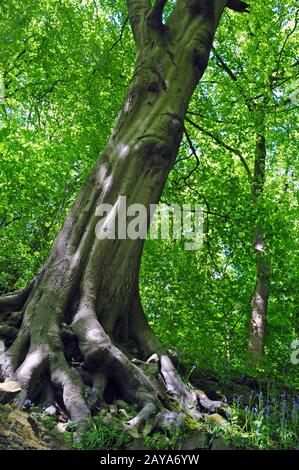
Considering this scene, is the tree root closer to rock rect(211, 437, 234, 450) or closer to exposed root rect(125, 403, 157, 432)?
exposed root rect(125, 403, 157, 432)

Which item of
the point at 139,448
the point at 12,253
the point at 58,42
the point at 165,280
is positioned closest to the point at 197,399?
the point at 139,448

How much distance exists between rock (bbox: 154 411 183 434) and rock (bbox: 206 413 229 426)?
706 mm

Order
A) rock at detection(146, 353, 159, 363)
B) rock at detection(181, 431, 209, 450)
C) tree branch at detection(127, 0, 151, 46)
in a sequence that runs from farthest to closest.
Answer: tree branch at detection(127, 0, 151, 46) < rock at detection(146, 353, 159, 363) < rock at detection(181, 431, 209, 450)

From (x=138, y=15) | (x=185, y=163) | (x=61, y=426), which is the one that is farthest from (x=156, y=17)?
(x=185, y=163)

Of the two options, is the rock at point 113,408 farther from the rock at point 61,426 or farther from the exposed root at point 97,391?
the rock at point 61,426

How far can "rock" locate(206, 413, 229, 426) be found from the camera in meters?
4.23

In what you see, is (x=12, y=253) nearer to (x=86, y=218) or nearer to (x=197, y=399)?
(x=86, y=218)

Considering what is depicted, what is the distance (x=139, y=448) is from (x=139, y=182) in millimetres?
2921

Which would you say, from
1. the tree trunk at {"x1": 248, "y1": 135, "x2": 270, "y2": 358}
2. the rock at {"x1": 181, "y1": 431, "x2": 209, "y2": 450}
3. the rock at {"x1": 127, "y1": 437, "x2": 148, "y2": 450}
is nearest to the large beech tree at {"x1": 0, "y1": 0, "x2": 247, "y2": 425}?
the rock at {"x1": 127, "y1": 437, "x2": 148, "y2": 450}

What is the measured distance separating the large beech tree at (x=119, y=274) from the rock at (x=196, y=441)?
439mm

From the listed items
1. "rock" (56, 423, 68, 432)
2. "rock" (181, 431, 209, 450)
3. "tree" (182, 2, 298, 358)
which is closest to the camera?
"rock" (181, 431, 209, 450)

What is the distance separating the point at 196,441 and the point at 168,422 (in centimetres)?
30

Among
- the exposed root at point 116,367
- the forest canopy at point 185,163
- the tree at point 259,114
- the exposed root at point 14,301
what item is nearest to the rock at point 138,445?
the exposed root at point 116,367

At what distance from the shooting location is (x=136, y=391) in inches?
162
